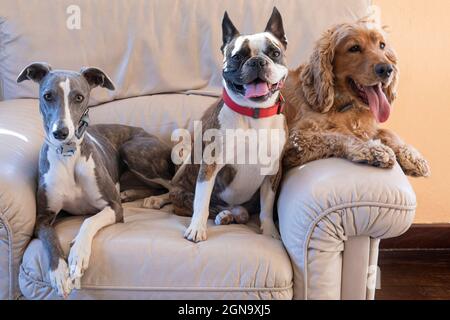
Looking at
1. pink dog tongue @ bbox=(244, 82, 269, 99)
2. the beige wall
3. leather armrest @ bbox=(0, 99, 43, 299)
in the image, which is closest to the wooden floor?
the beige wall

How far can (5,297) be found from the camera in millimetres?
1611

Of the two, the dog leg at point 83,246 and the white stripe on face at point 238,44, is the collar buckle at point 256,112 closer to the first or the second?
the white stripe on face at point 238,44

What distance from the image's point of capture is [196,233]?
162 centimetres

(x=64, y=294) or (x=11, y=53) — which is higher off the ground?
(x=11, y=53)

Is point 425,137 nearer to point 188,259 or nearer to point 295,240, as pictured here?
point 295,240

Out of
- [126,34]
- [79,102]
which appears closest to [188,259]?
[79,102]

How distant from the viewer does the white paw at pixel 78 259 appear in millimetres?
1503

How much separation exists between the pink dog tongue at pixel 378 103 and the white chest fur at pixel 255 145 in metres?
0.30

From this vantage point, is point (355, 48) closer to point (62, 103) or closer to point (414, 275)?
point (62, 103)

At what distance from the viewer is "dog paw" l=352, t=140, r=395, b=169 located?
160cm

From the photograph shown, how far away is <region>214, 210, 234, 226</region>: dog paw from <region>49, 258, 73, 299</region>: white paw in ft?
1.74
